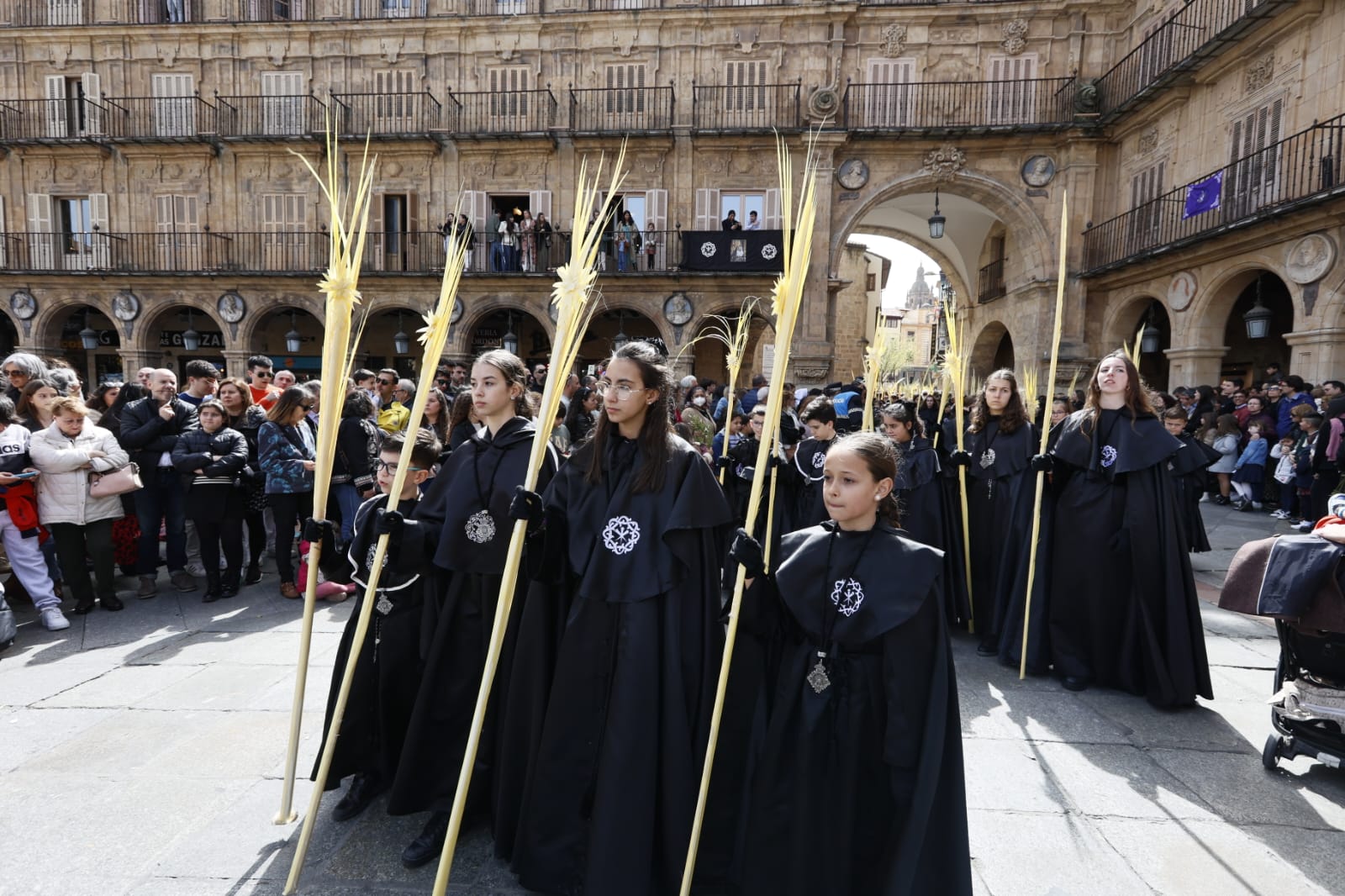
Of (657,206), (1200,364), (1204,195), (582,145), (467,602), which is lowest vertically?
(467,602)

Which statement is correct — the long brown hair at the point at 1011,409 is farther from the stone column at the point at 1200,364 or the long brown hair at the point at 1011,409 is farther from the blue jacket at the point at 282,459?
the stone column at the point at 1200,364

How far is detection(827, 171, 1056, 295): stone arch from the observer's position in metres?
17.0

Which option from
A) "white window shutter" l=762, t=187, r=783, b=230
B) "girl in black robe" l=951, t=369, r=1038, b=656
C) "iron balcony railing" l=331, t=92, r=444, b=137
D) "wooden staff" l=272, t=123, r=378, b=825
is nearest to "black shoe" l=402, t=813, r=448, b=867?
"wooden staff" l=272, t=123, r=378, b=825

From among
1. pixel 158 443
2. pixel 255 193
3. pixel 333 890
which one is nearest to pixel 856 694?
pixel 333 890

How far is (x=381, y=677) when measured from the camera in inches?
118

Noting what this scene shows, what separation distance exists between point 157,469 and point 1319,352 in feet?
50.4

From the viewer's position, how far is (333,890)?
2.46 m

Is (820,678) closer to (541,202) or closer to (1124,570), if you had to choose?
(1124,570)

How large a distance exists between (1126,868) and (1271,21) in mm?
15298

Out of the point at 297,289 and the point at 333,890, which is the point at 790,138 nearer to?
the point at 297,289

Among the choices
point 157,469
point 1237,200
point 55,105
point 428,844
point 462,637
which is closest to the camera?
point 428,844

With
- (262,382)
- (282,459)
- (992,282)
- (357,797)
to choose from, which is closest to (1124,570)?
(357,797)

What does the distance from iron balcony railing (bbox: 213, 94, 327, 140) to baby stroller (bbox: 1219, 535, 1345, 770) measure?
68.9 feet

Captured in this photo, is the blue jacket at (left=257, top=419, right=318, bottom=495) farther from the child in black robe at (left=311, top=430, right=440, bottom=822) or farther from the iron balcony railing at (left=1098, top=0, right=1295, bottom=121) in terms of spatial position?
the iron balcony railing at (left=1098, top=0, right=1295, bottom=121)
